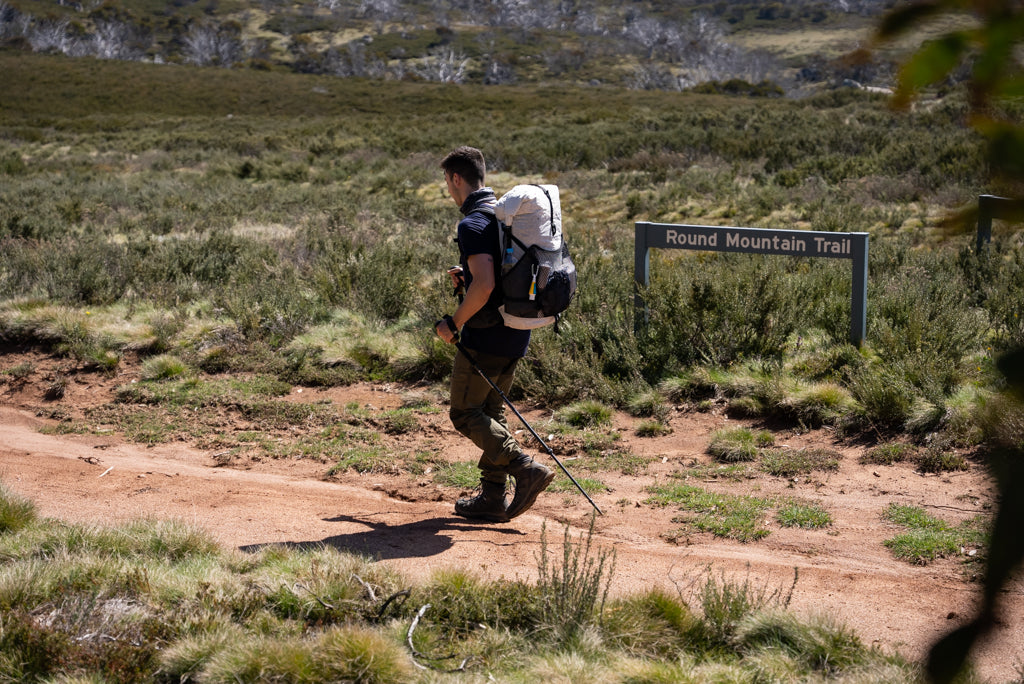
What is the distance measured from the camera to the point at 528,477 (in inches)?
197

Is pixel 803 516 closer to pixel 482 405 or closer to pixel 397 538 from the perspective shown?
pixel 482 405

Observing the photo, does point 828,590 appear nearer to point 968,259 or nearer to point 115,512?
point 115,512

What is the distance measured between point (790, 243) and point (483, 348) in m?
3.38

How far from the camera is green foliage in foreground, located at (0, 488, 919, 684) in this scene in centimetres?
331

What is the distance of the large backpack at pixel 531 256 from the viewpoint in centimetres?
453

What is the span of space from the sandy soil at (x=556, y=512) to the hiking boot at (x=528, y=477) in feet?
0.69

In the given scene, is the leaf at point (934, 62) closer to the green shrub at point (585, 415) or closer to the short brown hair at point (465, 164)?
the short brown hair at point (465, 164)

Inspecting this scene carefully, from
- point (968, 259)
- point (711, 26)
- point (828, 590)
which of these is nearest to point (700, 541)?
point (828, 590)

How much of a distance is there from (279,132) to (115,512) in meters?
36.9

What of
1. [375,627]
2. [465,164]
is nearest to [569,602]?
[375,627]

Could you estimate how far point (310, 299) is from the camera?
33.1 feet

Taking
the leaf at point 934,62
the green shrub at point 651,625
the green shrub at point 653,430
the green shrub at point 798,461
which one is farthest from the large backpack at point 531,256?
the leaf at point 934,62

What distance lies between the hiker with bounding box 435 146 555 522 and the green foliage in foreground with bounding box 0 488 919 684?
3.31ft

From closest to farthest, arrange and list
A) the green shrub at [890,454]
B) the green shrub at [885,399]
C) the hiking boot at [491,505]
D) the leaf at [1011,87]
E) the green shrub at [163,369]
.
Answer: the leaf at [1011,87], the hiking boot at [491,505], the green shrub at [890,454], the green shrub at [885,399], the green shrub at [163,369]
